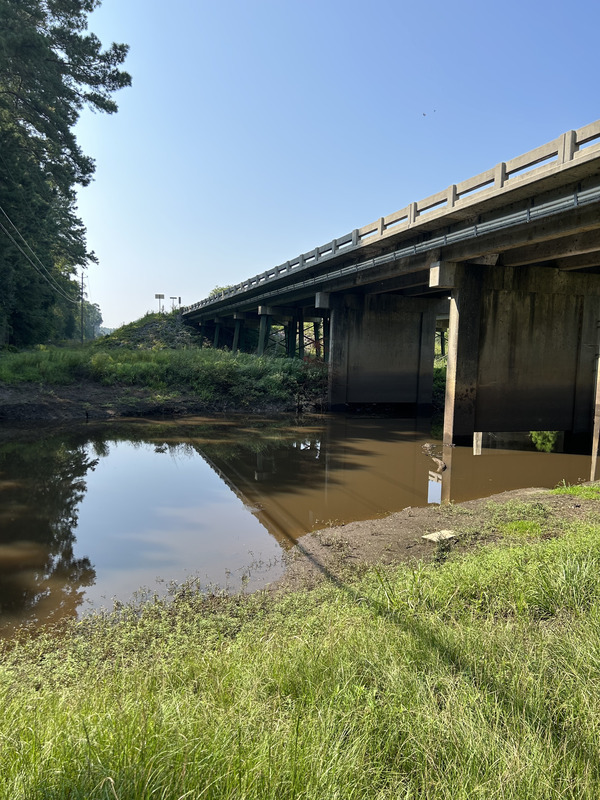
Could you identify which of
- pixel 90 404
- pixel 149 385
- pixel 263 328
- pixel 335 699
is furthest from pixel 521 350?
pixel 263 328

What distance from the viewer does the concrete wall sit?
57.8ft

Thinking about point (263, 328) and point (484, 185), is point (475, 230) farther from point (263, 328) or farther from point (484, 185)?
point (263, 328)

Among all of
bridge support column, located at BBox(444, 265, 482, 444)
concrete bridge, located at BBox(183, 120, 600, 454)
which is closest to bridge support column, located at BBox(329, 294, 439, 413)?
concrete bridge, located at BBox(183, 120, 600, 454)

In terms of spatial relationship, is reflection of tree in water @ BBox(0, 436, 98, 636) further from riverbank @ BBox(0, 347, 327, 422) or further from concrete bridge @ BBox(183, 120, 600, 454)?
concrete bridge @ BBox(183, 120, 600, 454)

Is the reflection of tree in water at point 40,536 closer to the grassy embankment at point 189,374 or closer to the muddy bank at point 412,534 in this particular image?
the muddy bank at point 412,534

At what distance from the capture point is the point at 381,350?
26953 mm

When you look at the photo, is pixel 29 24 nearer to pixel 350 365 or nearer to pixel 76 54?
pixel 76 54

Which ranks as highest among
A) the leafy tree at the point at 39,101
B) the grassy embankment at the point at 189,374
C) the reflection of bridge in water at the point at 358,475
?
the leafy tree at the point at 39,101

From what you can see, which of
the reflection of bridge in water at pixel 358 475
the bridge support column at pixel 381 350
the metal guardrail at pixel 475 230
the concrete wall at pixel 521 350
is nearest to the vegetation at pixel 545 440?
the concrete wall at pixel 521 350

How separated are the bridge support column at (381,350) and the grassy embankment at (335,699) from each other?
21.7m

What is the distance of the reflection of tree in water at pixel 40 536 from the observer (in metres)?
5.95

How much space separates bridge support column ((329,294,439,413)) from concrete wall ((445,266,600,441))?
29.3 feet

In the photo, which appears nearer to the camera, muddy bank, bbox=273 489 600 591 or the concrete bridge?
muddy bank, bbox=273 489 600 591

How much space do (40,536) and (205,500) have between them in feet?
11.0
